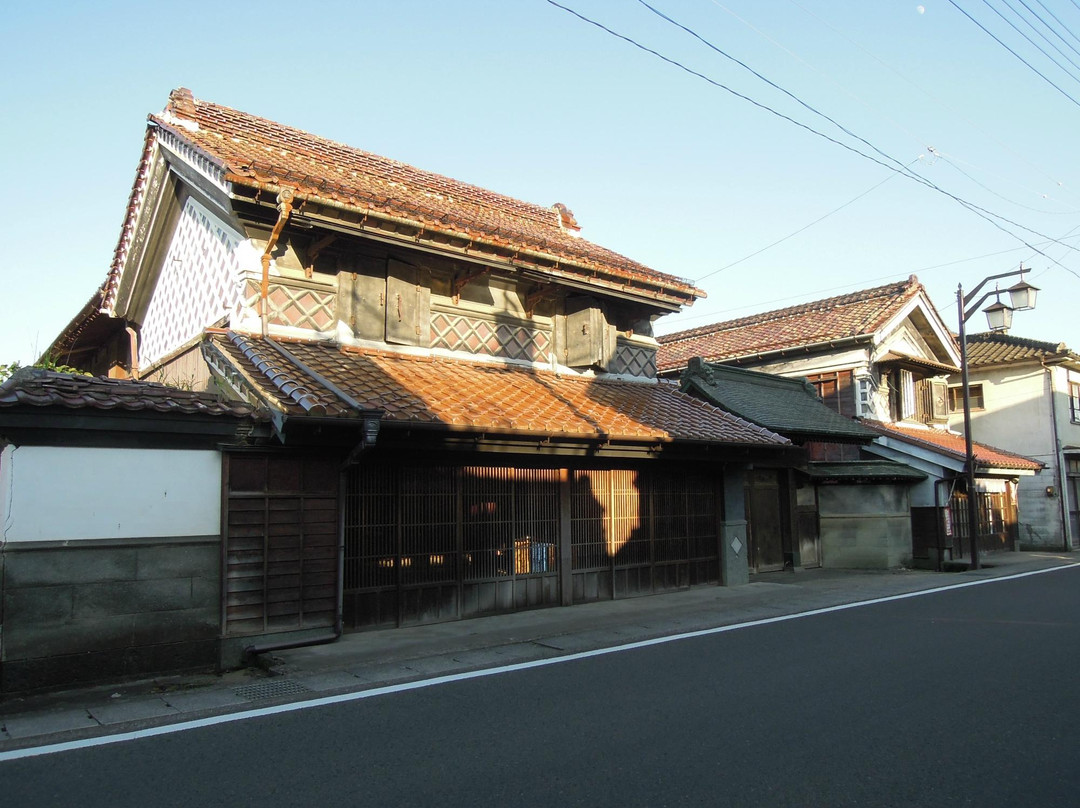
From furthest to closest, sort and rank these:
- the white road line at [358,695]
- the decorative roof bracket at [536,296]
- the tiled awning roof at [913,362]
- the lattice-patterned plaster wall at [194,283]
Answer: the tiled awning roof at [913,362]
the decorative roof bracket at [536,296]
the lattice-patterned plaster wall at [194,283]
the white road line at [358,695]

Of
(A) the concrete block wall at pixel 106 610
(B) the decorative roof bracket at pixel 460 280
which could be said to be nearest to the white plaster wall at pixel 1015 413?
(B) the decorative roof bracket at pixel 460 280

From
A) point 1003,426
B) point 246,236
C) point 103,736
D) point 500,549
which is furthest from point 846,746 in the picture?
point 1003,426

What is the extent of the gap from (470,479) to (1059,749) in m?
7.50

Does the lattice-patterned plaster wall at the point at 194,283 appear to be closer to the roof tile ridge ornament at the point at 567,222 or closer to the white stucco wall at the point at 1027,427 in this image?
the roof tile ridge ornament at the point at 567,222

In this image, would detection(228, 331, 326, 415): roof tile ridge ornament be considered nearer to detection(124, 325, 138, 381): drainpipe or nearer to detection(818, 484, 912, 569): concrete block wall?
detection(124, 325, 138, 381): drainpipe

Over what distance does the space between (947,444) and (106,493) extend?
885 inches

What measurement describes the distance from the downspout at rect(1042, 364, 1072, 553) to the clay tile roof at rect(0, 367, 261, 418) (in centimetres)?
2761

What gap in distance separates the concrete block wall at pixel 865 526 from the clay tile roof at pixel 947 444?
207 cm

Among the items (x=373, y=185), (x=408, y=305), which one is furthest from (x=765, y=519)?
(x=373, y=185)

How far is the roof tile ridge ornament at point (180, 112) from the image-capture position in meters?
11.8

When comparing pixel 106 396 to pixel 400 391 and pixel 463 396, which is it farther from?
pixel 463 396

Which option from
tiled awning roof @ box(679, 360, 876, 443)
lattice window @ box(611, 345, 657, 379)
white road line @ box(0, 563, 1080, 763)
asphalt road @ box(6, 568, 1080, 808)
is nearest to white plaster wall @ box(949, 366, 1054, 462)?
tiled awning roof @ box(679, 360, 876, 443)

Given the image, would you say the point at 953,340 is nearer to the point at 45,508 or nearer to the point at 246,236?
the point at 246,236

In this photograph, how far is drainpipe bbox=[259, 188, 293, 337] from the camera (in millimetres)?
9703
